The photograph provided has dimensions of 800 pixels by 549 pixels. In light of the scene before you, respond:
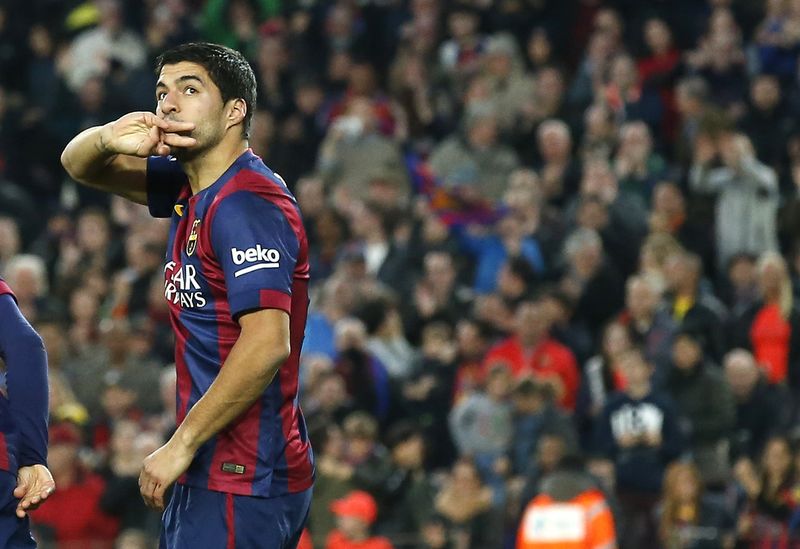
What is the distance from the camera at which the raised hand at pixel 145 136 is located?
15.3 ft

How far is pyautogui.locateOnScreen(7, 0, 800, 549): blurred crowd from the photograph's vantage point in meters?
10.7

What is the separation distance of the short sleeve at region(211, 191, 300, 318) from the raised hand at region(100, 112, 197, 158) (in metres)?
0.22

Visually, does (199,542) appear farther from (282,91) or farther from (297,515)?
(282,91)

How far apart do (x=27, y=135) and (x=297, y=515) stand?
11.2 meters

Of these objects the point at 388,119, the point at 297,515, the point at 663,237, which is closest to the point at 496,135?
the point at 388,119

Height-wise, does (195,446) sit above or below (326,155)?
below

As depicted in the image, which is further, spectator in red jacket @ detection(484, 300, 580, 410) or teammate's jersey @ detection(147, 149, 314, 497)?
spectator in red jacket @ detection(484, 300, 580, 410)

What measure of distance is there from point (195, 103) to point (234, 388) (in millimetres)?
784

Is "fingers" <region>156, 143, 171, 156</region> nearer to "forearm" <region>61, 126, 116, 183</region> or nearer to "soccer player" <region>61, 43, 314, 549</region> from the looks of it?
"soccer player" <region>61, 43, 314, 549</region>

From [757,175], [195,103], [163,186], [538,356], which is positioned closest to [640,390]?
[538,356]

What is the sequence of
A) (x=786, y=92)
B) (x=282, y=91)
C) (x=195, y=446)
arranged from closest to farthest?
(x=195, y=446), (x=786, y=92), (x=282, y=91)

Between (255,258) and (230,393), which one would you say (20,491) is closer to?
(230,393)

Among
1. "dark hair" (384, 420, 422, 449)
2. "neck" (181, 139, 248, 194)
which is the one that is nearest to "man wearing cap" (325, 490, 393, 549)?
"dark hair" (384, 420, 422, 449)

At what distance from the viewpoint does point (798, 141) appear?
12.6 m
